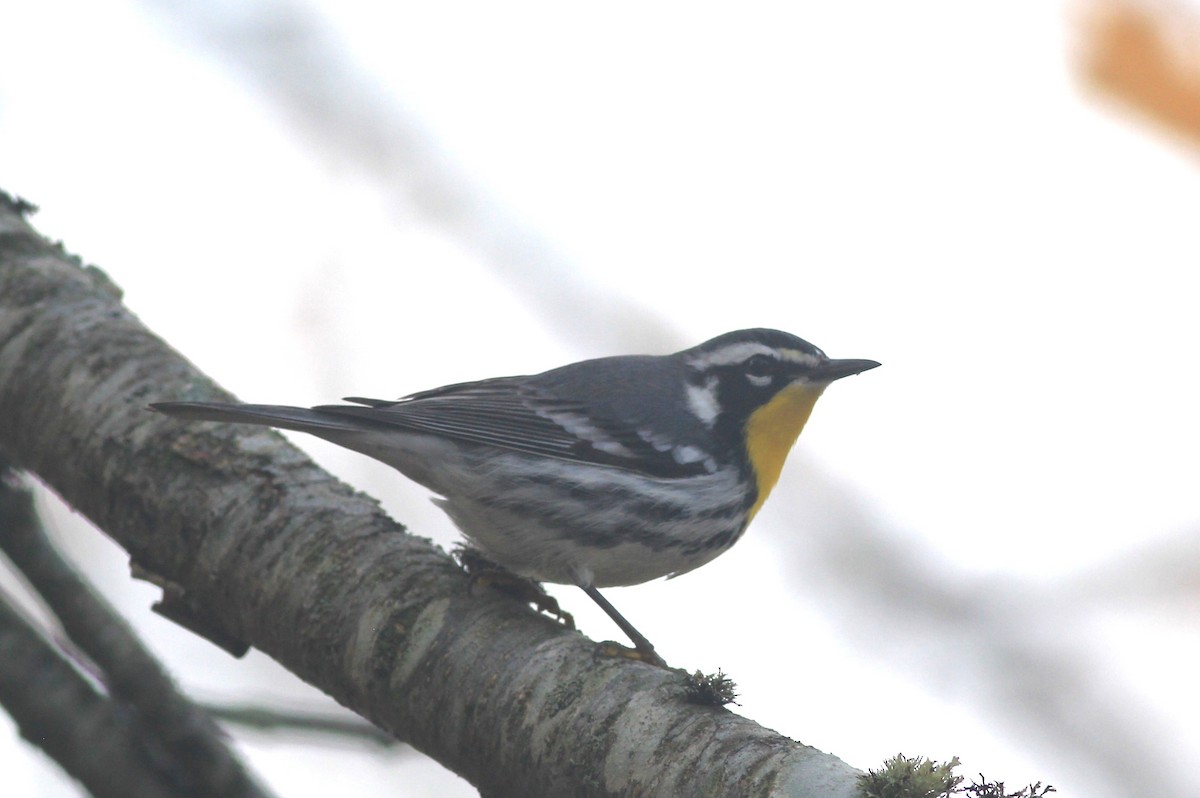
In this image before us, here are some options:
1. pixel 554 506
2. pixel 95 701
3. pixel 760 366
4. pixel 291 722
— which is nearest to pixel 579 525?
pixel 554 506

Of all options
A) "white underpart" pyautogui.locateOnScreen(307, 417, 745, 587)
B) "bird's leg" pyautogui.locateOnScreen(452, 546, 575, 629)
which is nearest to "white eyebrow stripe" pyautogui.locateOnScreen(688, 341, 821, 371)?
"white underpart" pyautogui.locateOnScreen(307, 417, 745, 587)

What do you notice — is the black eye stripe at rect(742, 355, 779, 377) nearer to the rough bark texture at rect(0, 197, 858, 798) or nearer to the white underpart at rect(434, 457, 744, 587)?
the white underpart at rect(434, 457, 744, 587)

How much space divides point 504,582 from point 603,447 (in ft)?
4.49

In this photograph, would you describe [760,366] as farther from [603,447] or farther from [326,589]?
[326,589]

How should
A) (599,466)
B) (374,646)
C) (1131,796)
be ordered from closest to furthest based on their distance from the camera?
(374,646), (599,466), (1131,796)

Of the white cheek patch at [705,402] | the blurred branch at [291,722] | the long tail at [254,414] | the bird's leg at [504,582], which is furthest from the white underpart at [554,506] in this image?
the blurred branch at [291,722]

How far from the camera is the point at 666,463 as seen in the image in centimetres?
498

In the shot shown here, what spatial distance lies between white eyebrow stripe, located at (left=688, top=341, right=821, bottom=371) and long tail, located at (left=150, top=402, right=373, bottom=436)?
6.66ft

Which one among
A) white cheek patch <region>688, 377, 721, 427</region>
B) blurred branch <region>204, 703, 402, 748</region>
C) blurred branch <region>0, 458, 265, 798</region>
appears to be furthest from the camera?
white cheek patch <region>688, 377, 721, 427</region>

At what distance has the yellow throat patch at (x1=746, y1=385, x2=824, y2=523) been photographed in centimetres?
538

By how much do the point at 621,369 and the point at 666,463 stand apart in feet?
2.10

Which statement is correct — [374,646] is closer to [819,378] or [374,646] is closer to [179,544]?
[179,544]

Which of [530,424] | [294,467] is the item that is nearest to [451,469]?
[530,424]

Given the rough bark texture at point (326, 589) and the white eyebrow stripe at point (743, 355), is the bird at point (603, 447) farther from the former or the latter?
the rough bark texture at point (326, 589)
